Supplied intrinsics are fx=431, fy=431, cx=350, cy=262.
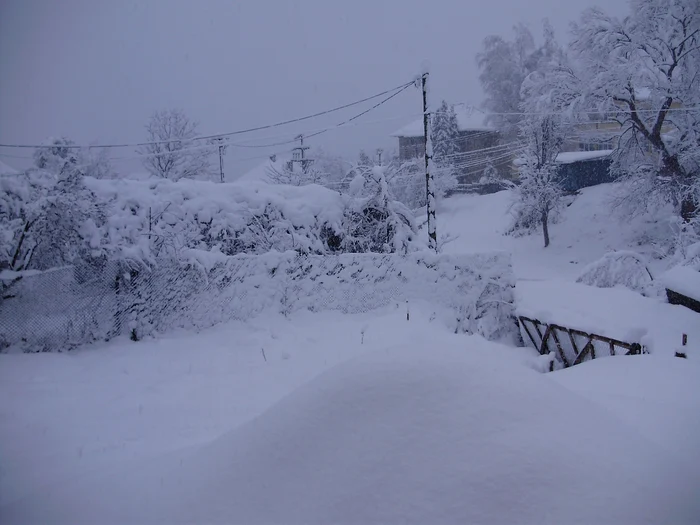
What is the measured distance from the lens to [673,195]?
21.5 metres

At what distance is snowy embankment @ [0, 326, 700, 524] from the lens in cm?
221

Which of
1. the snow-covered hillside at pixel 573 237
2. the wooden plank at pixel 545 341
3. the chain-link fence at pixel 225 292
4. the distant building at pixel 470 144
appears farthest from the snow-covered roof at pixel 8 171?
the distant building at pixel 470 144

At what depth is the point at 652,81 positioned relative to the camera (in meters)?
21.1

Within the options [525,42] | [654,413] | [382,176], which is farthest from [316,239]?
[525,42]

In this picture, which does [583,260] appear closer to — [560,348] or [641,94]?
[641,94]

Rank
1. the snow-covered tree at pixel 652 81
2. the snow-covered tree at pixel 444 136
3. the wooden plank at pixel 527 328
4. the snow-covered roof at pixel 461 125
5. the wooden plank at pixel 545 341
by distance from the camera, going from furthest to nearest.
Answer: the snow-covered roof at pixel 461 125 → the snow-covered tree at pixel 444 136 → the snow-covered tree at pixel 652 81 → the wooden plank at pixel 527 328 → the wooden plank at pixel 545 341

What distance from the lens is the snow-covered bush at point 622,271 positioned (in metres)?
11.1

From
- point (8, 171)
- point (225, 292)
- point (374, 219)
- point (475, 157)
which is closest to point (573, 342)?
point (374, 219)

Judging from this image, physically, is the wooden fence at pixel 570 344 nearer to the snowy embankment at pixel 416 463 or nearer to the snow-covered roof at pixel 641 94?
the snowy embankment at pixel 416 463

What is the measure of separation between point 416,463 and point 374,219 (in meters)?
9.54

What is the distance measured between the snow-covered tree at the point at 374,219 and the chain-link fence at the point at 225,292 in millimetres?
1619

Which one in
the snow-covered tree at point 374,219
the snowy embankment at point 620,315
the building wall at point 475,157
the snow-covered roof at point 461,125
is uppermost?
the snow-covered roof at point 461,125

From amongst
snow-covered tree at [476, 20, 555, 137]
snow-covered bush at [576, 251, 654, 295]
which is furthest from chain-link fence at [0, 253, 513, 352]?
snow-covered tree at [476, 20, 555, 137]

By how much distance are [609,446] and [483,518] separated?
0.93 m
